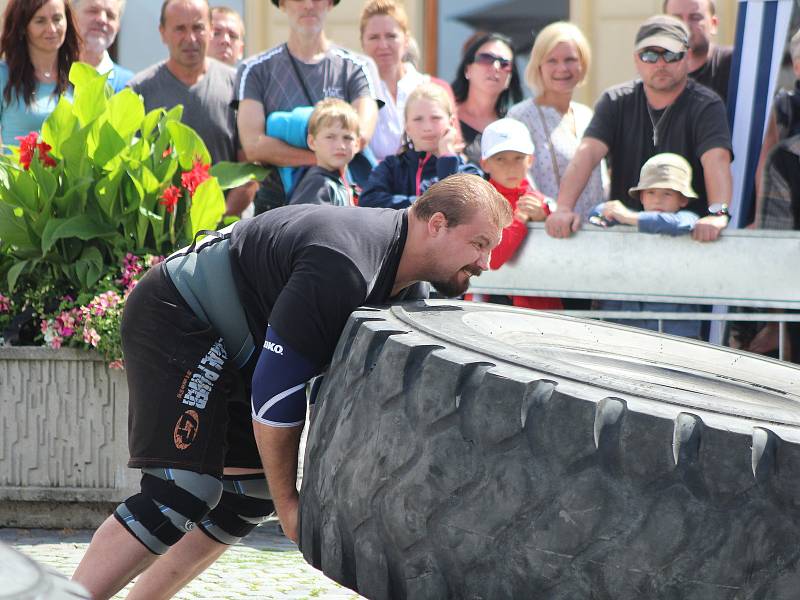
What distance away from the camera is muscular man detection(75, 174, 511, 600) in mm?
3182

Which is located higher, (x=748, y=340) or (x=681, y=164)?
(x=681, y=164)

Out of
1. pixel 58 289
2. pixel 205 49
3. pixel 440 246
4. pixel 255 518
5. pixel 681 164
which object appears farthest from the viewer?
pixel 205 49

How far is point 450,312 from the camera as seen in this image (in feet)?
11.1

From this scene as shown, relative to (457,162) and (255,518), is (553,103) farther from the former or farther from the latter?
(255,518)

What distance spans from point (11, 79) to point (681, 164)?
10.3 feet

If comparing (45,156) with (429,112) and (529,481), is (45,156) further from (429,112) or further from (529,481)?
(529,481)

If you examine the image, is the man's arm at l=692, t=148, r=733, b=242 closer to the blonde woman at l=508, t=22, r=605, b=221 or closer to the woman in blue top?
the blonde woman at l=508, t=22, r=605, b=221

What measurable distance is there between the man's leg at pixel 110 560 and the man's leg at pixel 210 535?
247mm

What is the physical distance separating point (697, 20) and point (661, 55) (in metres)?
0.65

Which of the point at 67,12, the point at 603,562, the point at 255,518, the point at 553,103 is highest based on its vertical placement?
the point at 67,12

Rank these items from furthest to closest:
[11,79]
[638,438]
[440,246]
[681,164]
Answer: [11,79] < [681,164] < [440,246] < [638,438]

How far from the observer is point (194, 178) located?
538cm

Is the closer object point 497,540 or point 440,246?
point 497,540

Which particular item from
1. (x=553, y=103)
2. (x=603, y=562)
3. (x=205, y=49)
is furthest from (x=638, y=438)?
(x=205, y=49)
